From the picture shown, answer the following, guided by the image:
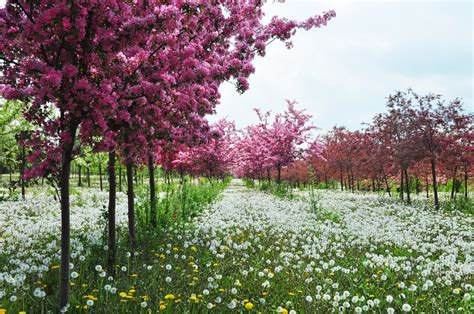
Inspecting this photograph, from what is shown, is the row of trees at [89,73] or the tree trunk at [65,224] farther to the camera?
the tree trunk at [65,224]

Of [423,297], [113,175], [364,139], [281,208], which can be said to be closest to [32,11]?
[113,175]

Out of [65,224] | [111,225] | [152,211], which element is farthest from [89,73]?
[152,211]

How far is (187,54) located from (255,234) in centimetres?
568

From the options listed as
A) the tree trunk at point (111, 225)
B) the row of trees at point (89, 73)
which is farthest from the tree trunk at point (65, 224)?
the tree trunk at point (111, 225)

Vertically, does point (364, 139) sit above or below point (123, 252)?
above

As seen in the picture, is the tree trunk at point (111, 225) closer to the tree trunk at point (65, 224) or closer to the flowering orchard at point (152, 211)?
the flowering orchard at point (152, 211)

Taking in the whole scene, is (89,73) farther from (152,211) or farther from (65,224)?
(152,211)

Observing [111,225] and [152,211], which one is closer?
[111,225]

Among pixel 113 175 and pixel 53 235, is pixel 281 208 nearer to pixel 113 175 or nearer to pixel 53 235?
pixel 53 235

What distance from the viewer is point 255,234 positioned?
9211mm

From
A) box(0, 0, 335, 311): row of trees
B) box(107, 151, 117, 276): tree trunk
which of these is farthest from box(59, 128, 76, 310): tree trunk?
box(107, 151, 117, 276): tree trunk

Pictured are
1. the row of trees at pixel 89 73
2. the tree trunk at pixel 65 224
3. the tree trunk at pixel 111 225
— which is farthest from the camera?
the tree trunk at pixel 111 225

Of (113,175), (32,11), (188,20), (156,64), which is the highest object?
(188,20)

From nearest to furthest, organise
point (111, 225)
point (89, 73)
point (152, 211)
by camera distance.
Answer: point (89, 73) < point (111, 225) < point (152, 211)
